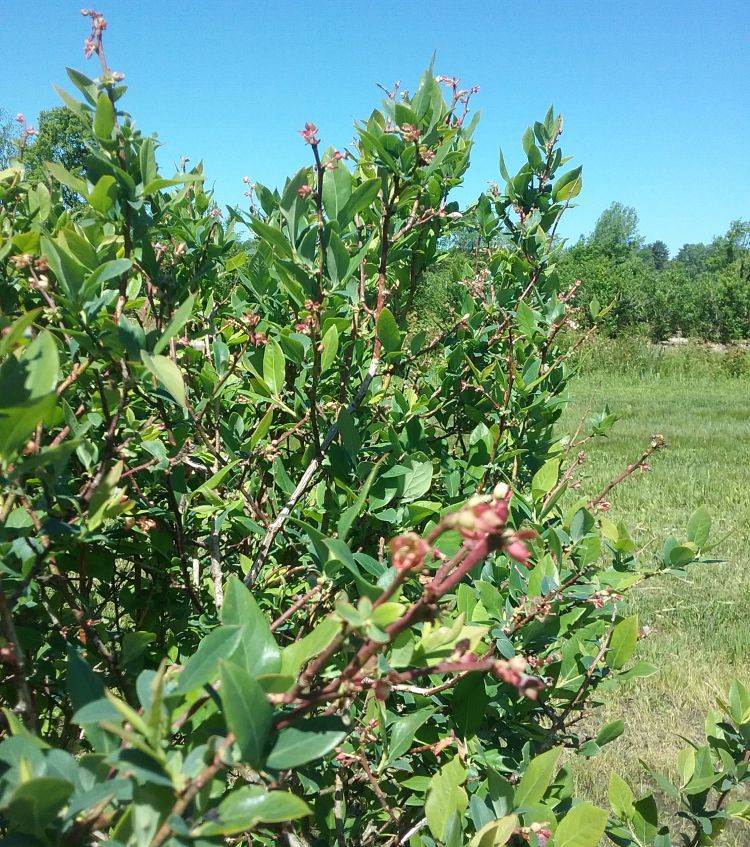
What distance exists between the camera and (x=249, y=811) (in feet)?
→ 1.85

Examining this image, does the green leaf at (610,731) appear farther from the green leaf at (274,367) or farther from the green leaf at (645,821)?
the green leaf at (274,367)

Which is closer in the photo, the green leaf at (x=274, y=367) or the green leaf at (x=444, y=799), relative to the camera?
the green leaf at (x=444, y=799)

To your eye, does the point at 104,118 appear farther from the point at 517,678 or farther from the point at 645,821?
the point at 645,821

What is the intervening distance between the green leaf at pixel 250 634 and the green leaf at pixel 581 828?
58 centimetres

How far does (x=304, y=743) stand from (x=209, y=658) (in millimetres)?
111

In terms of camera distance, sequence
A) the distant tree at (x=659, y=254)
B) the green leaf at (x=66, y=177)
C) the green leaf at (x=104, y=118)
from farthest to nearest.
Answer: the distant tree at (x=659, y=254)
the green leaf at (x=66, y=177)
the green leaf at (x=104, y=118)

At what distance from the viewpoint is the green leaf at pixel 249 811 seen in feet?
1.79

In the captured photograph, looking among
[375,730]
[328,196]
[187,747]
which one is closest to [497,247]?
[328,196]

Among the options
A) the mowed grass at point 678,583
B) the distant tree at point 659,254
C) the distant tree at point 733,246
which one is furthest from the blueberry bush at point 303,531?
the distant tree at point 659,254

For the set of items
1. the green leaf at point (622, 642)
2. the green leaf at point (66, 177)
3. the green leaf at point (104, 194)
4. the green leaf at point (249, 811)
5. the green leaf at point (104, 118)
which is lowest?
the green leaf at point (622, 642)

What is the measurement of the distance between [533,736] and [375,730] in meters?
0.32

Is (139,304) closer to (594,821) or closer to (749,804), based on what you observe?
(594,821)

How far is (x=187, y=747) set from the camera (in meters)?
0.67

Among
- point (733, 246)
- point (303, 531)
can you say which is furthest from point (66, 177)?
point (733, 246)
